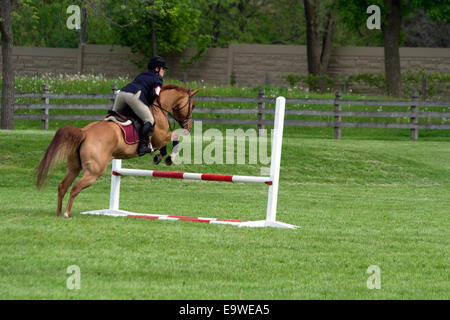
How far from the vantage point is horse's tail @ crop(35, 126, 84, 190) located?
967 cm

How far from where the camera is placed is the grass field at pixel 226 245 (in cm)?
694

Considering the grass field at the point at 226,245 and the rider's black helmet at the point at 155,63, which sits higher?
the rider's black helmet at the point at 155,63

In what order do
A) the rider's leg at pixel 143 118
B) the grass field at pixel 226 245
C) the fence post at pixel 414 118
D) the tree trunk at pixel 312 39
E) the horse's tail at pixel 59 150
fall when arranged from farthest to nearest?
the tree trunk at pixel 312 39
the fence post at pixel 414 118
the rider's leg at pixel 143 118
the horse's tail at pixel 59 150
the grass field at pixel 226 245

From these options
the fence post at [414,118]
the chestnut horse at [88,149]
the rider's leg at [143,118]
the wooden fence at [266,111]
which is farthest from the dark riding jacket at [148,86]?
the fence post at [414,118]

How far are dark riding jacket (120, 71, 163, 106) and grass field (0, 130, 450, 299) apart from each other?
1670 mm

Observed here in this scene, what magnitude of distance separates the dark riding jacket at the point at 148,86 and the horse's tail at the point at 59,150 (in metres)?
1.05

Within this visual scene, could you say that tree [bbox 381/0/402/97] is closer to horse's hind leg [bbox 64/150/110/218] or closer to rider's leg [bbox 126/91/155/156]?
rider's leg [bbox 126/91/155/156]

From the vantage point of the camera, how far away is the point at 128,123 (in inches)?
403

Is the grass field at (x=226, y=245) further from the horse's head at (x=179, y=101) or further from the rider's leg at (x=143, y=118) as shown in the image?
the horse's head at (x=179, y=101)

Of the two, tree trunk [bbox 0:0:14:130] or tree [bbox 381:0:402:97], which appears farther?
tree [bbox 381:0:402:97]

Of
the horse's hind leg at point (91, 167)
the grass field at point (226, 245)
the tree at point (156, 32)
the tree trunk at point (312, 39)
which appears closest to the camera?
the grass field at point (226, 245)

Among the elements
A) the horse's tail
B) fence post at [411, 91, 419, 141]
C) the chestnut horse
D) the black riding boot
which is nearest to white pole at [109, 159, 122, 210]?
the chestnut horse

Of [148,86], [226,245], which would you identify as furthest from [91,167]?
[226,245]
